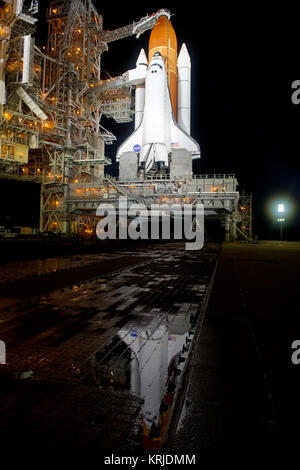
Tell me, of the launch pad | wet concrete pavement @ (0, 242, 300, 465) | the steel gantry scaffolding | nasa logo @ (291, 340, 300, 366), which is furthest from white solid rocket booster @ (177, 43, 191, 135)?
nasa logo @ (291, 340, 300, 366)

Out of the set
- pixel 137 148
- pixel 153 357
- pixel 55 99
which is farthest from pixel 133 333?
pixel 55 99

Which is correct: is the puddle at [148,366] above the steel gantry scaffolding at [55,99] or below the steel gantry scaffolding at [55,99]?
below

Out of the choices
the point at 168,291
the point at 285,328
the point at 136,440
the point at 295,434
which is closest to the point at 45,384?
the point at 136,440

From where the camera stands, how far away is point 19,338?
4188 mm

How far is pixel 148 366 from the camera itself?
3.44 metres

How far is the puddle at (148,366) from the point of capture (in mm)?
2469

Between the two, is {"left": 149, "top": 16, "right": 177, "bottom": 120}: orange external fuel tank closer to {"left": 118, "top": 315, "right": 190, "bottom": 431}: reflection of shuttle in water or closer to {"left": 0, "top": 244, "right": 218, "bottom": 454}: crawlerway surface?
{"left": 0, "top": 244, "right": 218, "bottom": 454}: crawlerway surface

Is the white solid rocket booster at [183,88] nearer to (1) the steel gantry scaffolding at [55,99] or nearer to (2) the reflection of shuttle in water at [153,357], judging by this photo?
(1) the steel gantry scaffolding at [55,99]

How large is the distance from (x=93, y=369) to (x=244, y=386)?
5.75 feet

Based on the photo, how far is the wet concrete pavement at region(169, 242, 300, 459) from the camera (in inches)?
83.6

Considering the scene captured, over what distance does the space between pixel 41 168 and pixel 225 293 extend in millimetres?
40630

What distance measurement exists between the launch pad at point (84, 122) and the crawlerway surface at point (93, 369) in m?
27.6

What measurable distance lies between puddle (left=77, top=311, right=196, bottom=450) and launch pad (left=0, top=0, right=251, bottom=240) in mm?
28323

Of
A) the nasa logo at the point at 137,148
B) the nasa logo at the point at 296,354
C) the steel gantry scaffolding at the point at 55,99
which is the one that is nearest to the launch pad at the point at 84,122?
the steel gantry scaffolding at the point at 55,99
